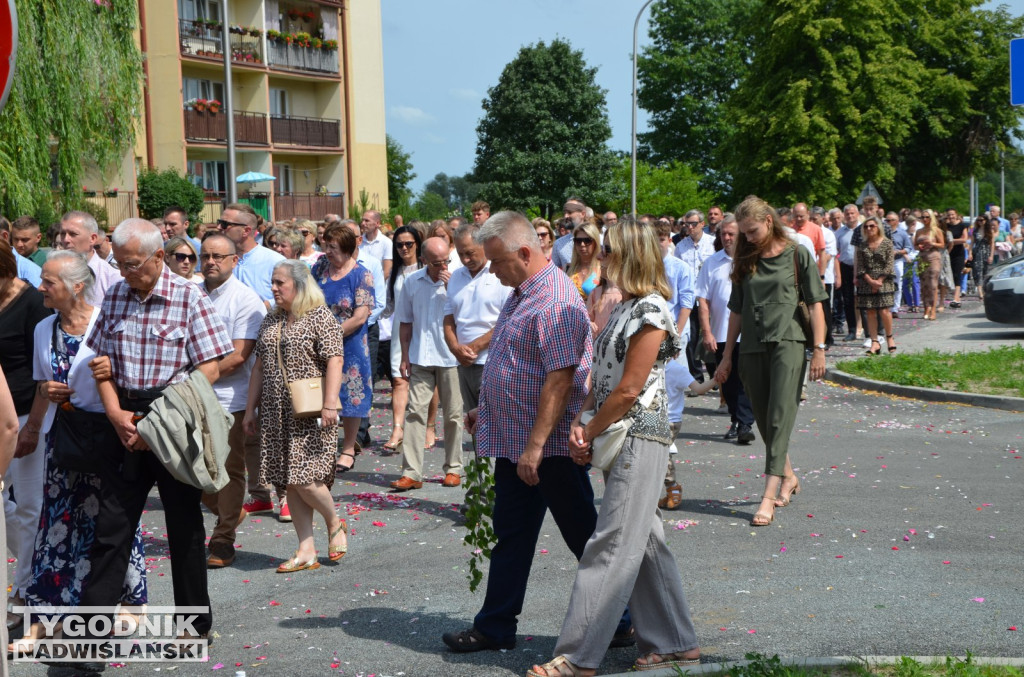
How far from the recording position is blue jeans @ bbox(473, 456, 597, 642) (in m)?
5.45

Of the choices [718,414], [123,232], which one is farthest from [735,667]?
[718,414]

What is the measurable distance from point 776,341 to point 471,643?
3.56 metres

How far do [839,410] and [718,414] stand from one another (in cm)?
142

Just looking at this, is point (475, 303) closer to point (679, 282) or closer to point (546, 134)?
point (679, 282)

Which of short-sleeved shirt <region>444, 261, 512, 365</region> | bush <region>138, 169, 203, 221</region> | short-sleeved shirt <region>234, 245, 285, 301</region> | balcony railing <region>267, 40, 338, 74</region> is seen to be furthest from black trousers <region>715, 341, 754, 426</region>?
balcony railing <region>267, 40, 338, 74</region>

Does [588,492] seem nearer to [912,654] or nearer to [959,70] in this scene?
[912,654]

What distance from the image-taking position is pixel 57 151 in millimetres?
22219

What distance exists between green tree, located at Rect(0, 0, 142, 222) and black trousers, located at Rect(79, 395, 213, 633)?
14.5 metres

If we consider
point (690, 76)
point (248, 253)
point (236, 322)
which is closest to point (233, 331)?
point (236, 322)

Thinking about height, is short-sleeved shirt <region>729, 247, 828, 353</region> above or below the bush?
below

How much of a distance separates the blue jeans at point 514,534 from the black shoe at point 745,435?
6.09 meters

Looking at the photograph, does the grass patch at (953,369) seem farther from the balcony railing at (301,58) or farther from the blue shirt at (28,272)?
the balcony railing at (301,58)

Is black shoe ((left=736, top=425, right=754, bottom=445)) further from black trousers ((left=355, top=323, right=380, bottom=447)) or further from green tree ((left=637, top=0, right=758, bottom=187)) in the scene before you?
green tree ((left=637, top=0, right=758, bottom=187))

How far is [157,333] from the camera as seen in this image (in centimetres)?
555
